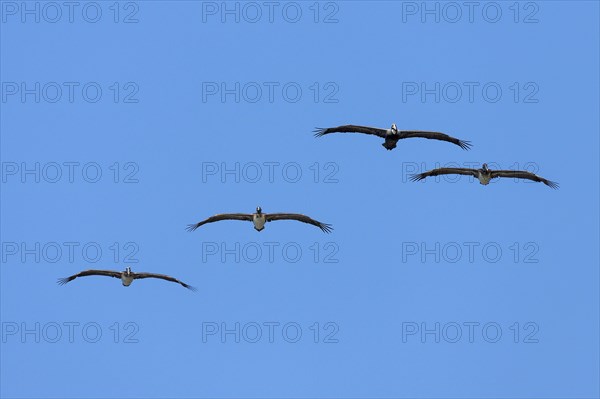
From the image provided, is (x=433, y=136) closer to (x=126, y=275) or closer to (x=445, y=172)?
(x=445, y=172)

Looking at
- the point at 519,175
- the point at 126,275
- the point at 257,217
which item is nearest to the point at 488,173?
the point at 519,175

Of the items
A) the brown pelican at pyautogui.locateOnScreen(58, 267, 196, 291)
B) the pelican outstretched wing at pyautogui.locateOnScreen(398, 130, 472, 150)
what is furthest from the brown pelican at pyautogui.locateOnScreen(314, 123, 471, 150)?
the brown pelican at pyautogui.locateOnScreen(58, 267, 196, 291)

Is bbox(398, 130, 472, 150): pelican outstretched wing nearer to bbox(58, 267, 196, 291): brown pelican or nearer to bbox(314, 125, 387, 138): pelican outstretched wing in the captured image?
bbox(314, 125, 387, 138): pelican outstretched wing


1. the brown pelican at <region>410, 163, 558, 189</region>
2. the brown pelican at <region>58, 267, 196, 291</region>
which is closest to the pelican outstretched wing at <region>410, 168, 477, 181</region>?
the brown pelican at <region>410, 163, 558, 189</region>

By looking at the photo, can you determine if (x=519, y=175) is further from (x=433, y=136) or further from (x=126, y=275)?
(x=126, y=275)

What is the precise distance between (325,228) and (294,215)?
1.92 meters

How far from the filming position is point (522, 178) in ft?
250

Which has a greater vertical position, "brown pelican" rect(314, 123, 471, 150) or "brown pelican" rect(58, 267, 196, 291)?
"brown pelican" rect(314, 123, 471, 150)

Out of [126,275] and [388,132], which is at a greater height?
[388,132]

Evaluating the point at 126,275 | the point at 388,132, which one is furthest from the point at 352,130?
the point at 126,275

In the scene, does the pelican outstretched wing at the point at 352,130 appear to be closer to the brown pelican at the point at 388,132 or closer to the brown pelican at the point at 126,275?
the brown pelican at the point at 388,132

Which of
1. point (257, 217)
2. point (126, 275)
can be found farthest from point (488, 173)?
point (126, 275)

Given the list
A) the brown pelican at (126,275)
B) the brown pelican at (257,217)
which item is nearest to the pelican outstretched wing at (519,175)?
the brown pelican at (257,217)

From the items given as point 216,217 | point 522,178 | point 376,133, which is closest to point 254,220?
point 216,217
